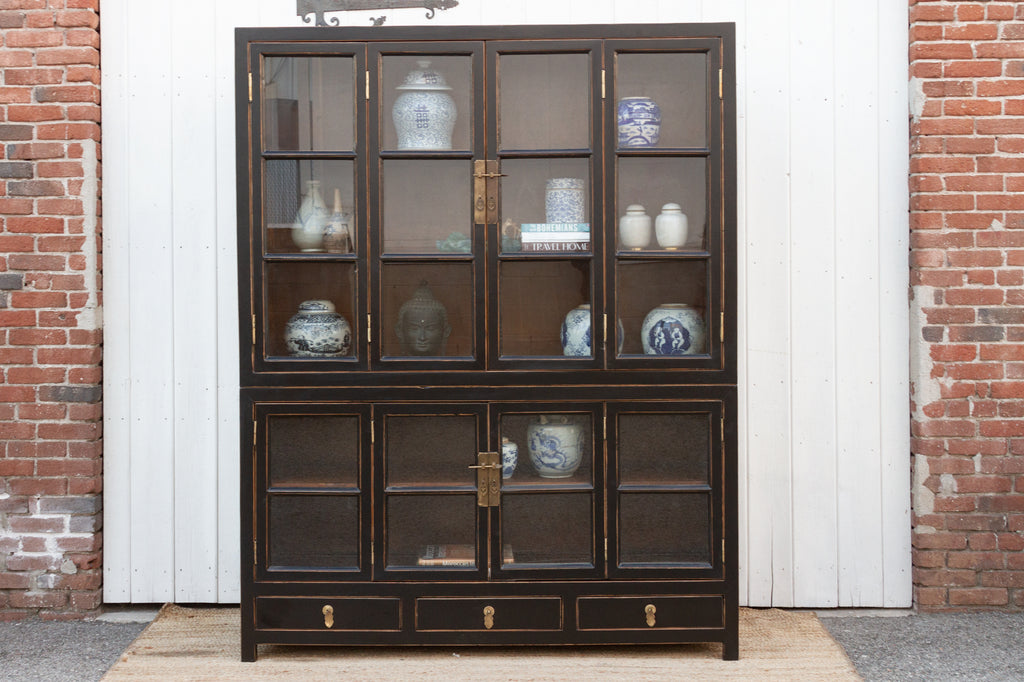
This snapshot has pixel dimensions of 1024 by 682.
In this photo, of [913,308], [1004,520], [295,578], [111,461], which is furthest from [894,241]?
[111,461]

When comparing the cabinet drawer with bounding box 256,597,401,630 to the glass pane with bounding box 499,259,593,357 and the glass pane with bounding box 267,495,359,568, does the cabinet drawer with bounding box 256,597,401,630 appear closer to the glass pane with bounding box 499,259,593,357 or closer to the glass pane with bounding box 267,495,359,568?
the glass pane with bounding box 267,495,359,568

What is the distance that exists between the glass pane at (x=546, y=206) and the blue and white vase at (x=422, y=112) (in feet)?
0.79

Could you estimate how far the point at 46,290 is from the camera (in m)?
3.05

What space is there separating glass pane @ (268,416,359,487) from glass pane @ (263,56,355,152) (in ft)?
2.89

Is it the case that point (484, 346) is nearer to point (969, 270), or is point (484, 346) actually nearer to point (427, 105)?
point (427, 105)

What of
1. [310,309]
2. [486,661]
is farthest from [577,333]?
[486,661]

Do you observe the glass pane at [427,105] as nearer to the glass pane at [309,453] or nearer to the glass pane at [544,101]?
the glass pane at [544,101]

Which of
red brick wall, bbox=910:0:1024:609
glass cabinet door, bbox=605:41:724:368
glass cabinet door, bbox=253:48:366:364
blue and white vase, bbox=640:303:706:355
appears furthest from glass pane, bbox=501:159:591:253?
red brick wall, bbox=910:0:1024:609

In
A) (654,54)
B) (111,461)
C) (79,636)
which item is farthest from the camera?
(111,461)

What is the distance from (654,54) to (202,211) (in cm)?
174

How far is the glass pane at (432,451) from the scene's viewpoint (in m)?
2.71

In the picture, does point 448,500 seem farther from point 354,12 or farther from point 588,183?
point 354,12

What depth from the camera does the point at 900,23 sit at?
10.2ft

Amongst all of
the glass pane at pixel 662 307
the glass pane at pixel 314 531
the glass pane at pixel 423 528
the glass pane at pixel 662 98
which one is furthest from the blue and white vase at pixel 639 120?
the glass pane at pixel 314 531
